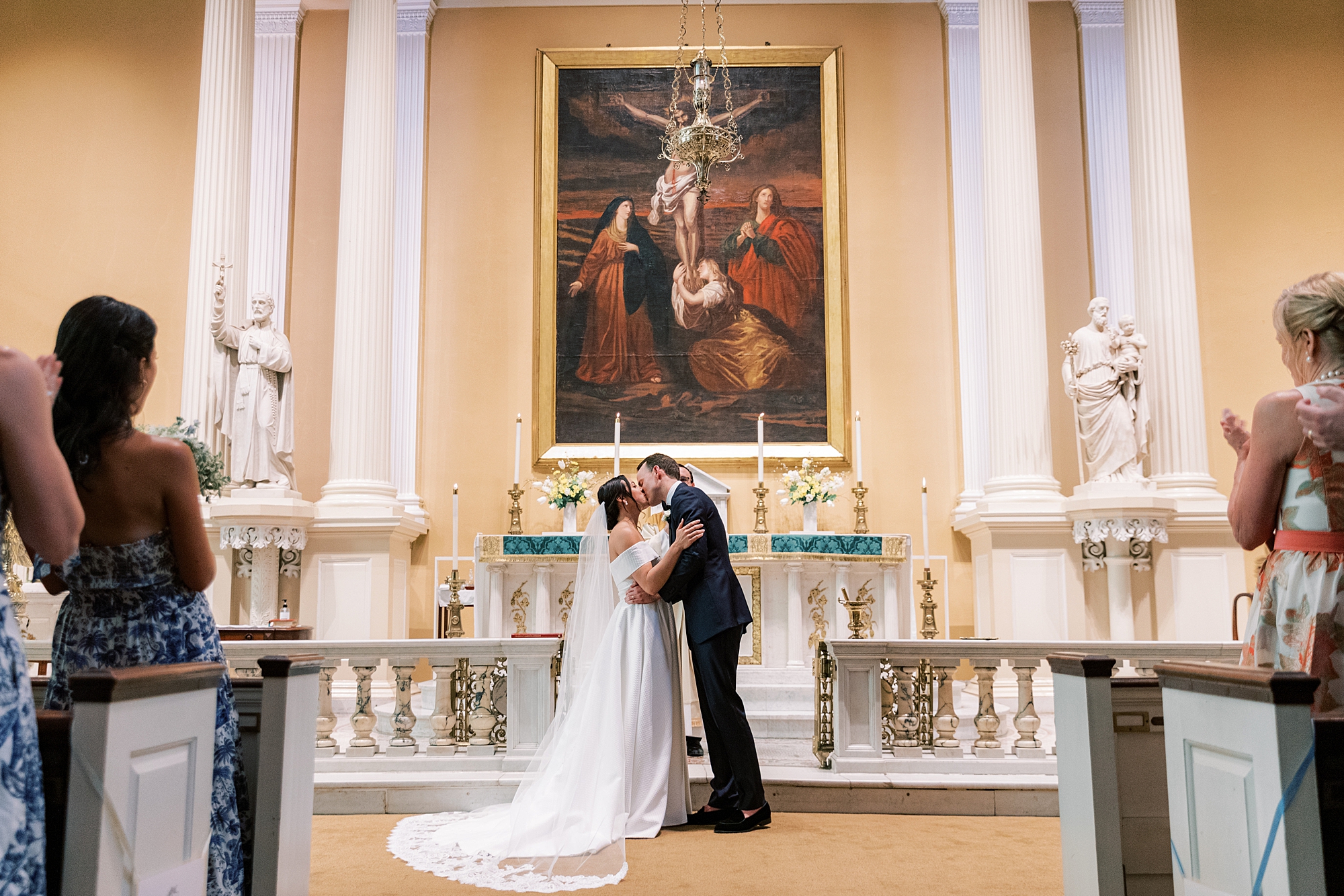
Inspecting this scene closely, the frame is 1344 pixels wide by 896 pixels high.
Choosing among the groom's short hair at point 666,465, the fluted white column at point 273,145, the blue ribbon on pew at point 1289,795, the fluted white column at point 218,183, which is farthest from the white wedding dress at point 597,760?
the fluted white column at point 273,145

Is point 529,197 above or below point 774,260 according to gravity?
above

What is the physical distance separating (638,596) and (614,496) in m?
0.49

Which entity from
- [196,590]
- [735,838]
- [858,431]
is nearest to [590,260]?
[858,431]

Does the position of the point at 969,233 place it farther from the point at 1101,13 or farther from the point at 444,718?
the point at 444,718

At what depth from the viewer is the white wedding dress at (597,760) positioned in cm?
447

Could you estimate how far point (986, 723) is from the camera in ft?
18.9

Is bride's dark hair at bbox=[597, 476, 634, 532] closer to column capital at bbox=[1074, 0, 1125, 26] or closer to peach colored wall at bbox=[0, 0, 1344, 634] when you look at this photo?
peach colored wall at bbox=[0, 0, 1344, 634]

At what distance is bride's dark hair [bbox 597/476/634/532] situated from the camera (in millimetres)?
5227

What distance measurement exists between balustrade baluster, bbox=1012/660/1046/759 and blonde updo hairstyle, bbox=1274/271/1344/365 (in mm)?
3398

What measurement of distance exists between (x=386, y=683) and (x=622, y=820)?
17.4 feet

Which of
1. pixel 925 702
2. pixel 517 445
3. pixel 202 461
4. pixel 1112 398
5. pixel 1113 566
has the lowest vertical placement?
pixel 925 702

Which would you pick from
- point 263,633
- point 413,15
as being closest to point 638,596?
point 263,633

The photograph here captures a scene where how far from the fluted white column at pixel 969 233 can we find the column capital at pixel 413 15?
4.99 m

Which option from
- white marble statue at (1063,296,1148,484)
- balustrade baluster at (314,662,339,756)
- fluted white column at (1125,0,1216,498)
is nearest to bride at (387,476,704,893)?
balustrade baluster at (314,662,339,756)
